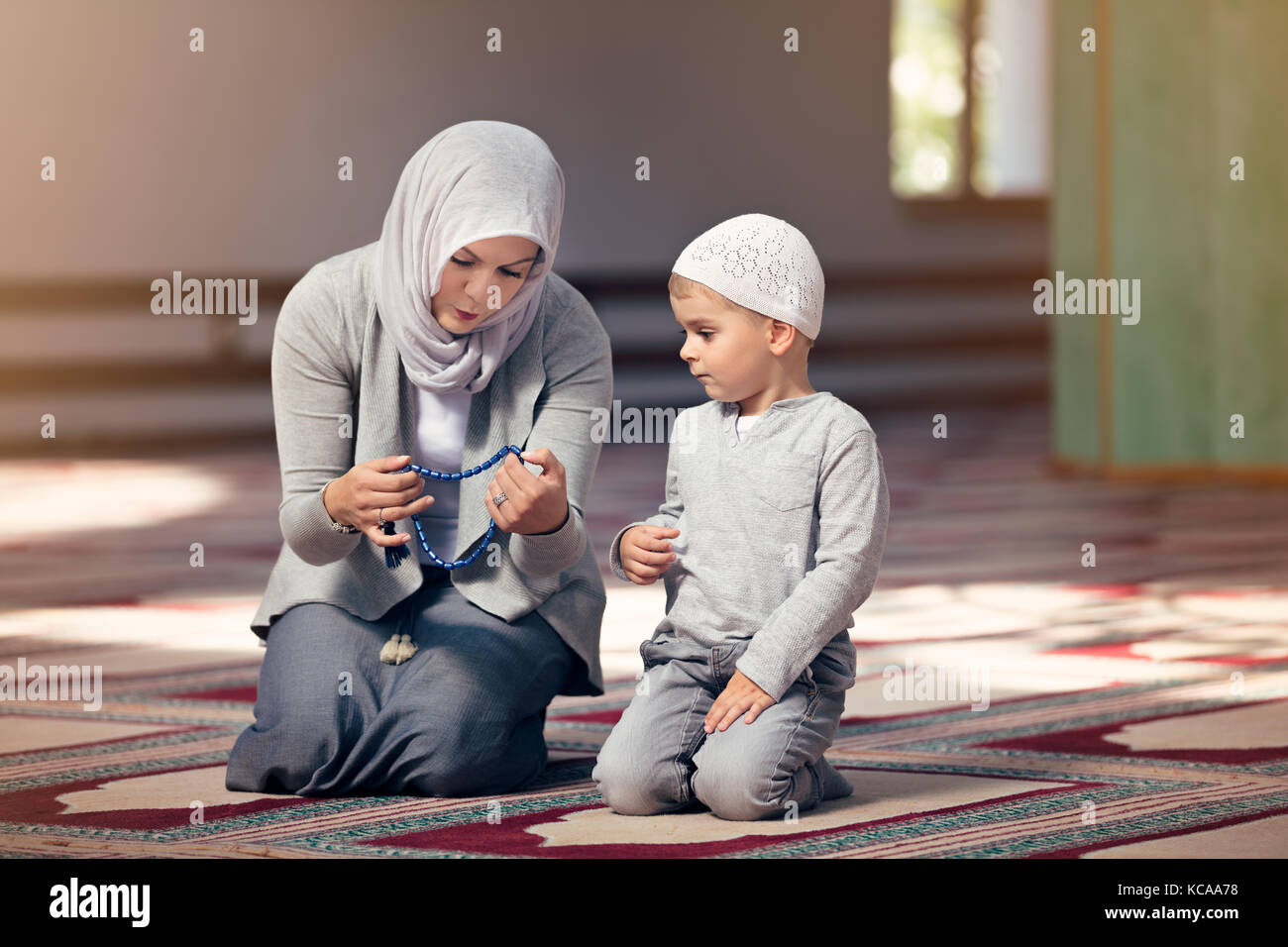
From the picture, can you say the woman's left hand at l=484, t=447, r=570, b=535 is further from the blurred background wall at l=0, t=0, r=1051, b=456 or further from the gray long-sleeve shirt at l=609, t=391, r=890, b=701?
the blurred background wall at l=0, t=0, r=1051, b=456

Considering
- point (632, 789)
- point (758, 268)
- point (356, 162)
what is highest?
point (356, 162)

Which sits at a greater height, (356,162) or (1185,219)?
(356,162)

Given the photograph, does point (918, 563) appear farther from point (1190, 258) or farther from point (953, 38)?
point (953, 38)

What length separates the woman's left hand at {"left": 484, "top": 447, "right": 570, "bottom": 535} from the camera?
1.96 meters

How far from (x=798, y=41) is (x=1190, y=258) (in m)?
3.70

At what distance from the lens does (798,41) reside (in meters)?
9.38

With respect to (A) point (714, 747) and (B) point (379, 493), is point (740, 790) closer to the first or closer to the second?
(A) point (714, 747)

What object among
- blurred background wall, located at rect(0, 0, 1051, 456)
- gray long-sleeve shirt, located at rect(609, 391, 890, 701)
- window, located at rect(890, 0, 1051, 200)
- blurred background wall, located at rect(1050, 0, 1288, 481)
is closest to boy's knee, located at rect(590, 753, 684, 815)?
gray long-sleeve shirt, located at rect(609, 391, 890, 701)

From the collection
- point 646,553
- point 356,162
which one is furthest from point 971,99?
point 646,553

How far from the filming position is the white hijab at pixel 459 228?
2.02 m

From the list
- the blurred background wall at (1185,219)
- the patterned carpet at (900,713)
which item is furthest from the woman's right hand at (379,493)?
the blurred background wall at (1185,219)

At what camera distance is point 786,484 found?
1.99m

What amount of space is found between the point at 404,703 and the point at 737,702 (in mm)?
426
